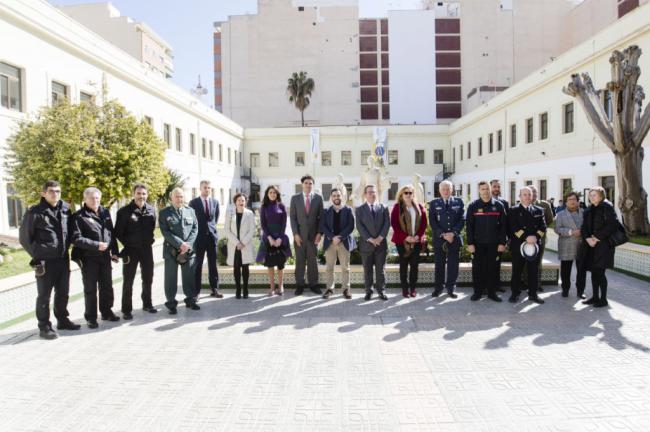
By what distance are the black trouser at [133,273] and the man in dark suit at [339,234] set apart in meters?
2.83

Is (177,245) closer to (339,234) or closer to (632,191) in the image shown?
(339,234)

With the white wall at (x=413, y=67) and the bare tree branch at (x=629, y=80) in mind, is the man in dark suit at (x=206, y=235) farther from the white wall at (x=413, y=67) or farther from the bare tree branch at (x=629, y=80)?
the white wall at (x=413, y=67)

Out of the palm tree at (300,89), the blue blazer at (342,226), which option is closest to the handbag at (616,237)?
the blue blazer at (342,226)

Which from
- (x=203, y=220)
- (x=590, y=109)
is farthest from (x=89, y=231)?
(x=590, y=109)

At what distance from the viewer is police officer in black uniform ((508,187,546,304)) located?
7.34 meters

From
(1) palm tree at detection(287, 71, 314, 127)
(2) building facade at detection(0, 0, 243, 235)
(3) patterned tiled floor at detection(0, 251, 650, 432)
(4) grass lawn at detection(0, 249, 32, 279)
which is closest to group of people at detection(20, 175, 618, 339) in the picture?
(3) patterned tiled floor at detection(0, 251, 650, 432)

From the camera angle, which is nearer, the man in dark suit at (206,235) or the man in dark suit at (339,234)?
the man in dark suit at (206,235)

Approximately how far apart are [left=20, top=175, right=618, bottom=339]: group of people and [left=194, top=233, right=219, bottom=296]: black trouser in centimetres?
2

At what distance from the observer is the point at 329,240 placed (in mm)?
7836

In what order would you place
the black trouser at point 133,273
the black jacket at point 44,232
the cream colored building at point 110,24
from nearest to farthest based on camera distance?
the black jacket at point 44,232
the black trouser at point 133,273
the cream colored building at point 110,24

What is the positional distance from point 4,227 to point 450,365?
571 inches

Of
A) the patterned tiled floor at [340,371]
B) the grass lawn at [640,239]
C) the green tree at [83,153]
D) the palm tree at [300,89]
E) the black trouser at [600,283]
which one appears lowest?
the patterned tiled floor at [340,371]

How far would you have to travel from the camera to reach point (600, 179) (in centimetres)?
1922

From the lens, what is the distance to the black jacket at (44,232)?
572 centimetres
